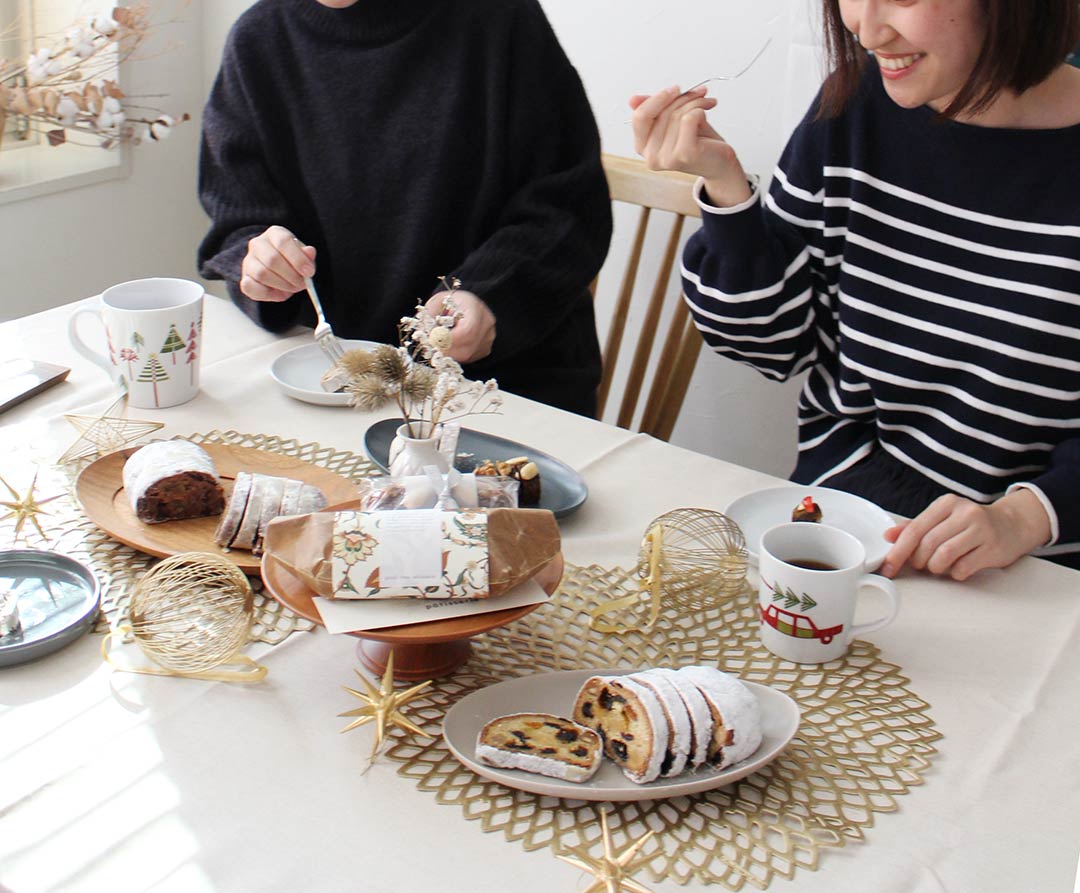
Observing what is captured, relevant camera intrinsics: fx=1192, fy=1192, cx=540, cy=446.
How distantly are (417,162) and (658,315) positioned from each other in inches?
19.3

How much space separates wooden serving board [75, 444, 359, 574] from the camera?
3.12ft

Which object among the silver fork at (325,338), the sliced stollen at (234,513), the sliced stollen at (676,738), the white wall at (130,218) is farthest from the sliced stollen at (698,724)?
the white wall at (130,218)

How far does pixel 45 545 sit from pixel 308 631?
10.0 inches

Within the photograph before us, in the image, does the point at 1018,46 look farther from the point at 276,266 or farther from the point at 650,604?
the point at 276,266

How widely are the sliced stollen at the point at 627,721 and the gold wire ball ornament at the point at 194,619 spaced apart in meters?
0.23

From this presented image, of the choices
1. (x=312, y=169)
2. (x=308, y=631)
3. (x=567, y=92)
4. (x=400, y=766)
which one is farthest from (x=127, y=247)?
(x=400, y=766)

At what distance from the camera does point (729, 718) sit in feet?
2.41

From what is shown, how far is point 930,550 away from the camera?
996 millimetres

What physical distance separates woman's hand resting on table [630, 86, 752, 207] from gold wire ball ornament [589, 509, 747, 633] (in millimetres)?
383

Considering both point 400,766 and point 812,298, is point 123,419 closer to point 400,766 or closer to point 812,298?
point 400,766

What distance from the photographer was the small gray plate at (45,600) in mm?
829

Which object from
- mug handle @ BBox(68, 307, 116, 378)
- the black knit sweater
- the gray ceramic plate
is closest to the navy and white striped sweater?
the black knit sweater

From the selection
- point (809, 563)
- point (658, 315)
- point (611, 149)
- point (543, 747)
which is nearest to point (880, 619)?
point (809, 563)

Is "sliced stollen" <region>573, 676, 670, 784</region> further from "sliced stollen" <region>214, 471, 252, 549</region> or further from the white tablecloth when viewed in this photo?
"sliced stollen" <region>214, 471, 252, 549</region>
